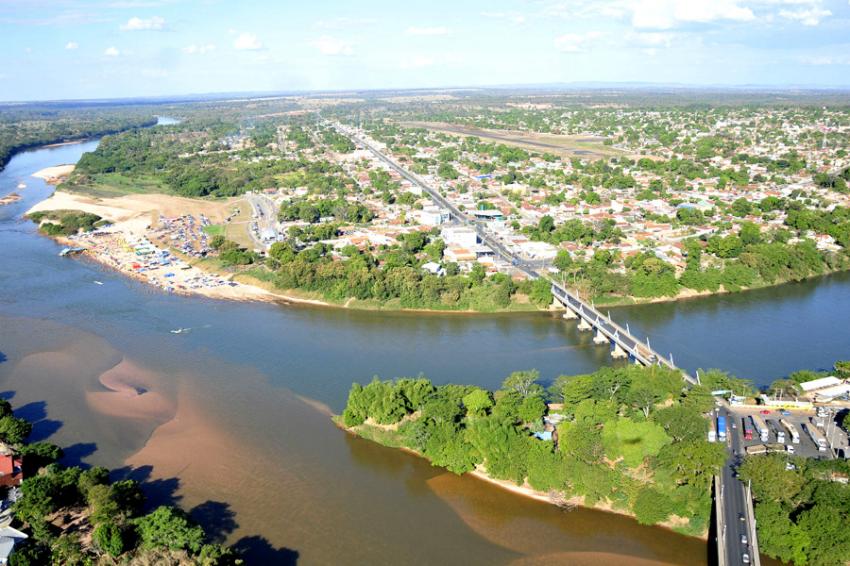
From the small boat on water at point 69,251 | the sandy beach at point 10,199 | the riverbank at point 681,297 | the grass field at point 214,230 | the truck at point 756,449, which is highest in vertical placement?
the sandy beach at point 10,199

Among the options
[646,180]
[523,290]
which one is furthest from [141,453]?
[646,180]

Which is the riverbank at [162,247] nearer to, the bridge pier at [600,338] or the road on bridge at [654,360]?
the road on bridge at [654,360]

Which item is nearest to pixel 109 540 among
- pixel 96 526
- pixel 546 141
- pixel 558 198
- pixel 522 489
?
pixel 96 526

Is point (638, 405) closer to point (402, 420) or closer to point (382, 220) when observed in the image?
point (402, 420)

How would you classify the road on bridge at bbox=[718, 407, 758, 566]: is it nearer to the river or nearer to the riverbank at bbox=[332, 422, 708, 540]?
the riverbank at bbox=[332, 422, 708, 540]

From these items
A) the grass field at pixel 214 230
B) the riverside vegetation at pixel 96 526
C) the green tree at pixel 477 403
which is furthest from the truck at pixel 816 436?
the grass field at pixel 214 230

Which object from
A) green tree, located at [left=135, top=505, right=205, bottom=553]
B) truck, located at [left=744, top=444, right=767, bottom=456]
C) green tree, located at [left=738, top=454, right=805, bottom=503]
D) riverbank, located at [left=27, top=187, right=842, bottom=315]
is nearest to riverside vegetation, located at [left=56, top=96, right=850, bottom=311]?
riverbank, located at [left=27, top=187, right=842, bottom=315]
